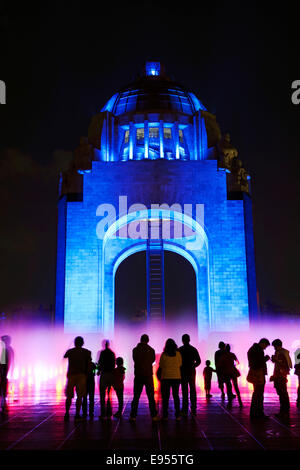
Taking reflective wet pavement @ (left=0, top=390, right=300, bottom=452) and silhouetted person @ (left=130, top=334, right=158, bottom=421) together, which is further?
silhouetted person @ (left=130, top=334, right=158, bottom=421)

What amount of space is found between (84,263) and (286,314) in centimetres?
4928

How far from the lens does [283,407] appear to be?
9.70 meters

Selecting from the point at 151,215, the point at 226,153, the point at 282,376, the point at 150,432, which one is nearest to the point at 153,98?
the point at 226,153

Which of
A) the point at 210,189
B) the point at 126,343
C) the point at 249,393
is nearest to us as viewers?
the point at 249,393

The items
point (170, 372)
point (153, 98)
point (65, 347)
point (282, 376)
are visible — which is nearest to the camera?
point (170, 372)

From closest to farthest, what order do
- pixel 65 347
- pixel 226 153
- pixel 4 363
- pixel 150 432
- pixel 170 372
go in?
pixel 150 432, pixel 170 372, pixel 4 363, pixel 65 347, pixel 226 153

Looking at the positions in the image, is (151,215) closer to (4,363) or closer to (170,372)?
(4,363)

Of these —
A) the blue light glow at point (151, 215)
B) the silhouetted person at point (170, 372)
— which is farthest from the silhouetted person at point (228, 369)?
the blue light glow at point (151, 215)

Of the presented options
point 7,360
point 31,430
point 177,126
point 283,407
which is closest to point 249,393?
point 283,407

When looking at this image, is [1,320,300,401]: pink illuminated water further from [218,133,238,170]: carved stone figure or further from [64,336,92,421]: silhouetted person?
[64,336,92,421]: silhouetted person

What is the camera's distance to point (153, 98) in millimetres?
30531

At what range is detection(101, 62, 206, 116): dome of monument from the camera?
30.2m

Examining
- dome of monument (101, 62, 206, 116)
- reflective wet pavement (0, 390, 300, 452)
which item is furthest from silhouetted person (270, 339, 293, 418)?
dome of monument (101, 62, 206, 116)
